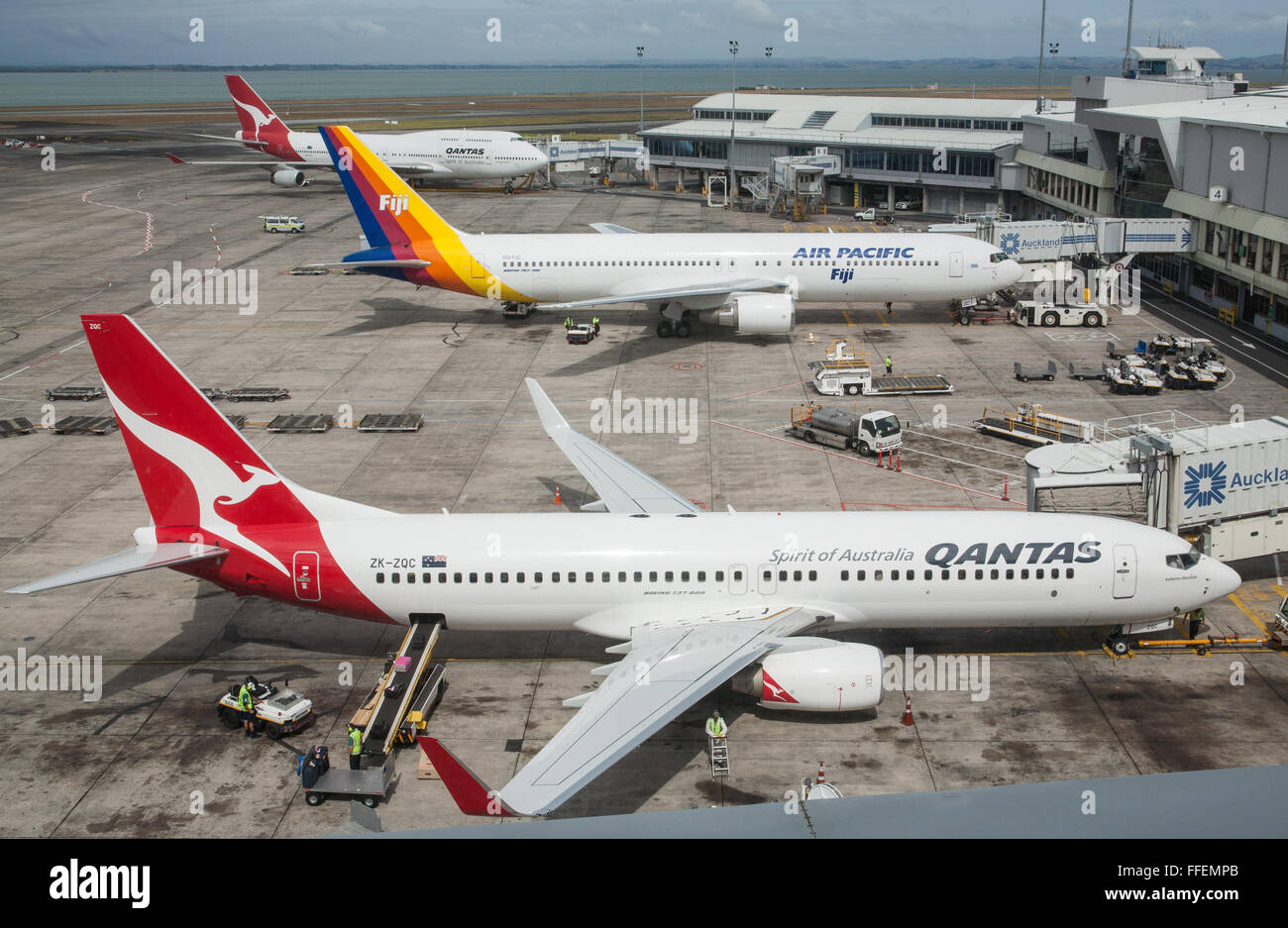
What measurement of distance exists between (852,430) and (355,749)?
2574cm

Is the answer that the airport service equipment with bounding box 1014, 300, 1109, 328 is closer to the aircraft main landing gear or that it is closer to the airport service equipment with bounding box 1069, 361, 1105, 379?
the airport service equipment with bounding box 1069, 361, 1105, 379

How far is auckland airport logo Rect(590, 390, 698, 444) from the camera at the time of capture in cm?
4725

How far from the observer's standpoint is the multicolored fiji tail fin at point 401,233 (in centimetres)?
6125

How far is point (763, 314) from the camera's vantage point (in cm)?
5978

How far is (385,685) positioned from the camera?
2542 centimetres

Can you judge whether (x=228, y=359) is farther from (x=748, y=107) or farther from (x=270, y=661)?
(x=748, y=107)

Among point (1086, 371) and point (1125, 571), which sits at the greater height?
point (1086, 371)

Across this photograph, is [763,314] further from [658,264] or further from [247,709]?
[247,709]

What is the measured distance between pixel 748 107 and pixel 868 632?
11226cm

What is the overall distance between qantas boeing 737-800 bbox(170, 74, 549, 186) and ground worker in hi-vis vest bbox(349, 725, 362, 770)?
107 meters

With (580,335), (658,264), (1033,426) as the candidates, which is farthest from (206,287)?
(1033,426)

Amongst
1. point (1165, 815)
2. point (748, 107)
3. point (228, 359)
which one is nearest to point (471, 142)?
point (748, 107)

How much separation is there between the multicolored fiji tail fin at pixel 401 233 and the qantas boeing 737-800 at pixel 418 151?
64.1 metres

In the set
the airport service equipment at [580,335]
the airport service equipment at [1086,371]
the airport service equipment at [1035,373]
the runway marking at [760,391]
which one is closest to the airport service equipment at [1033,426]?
the airport service equipment at [1035,373]
